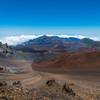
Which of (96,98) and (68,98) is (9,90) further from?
(96,98)

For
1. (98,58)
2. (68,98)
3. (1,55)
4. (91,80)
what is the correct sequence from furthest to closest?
(1,55), (98,58), (91,80), (68,98)

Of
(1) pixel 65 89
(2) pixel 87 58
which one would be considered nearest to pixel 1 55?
(2) pixel 87 58

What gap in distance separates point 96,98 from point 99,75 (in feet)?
91.3

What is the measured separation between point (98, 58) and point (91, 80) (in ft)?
102

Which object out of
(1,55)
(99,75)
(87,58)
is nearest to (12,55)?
(1,55)

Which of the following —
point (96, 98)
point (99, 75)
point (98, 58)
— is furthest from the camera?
point (98, 58)

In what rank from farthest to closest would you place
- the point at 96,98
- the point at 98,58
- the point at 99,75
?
the point at 98,58
the point at 99,75
the point at 96,98

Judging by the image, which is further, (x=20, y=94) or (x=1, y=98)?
(x=20, y=94)

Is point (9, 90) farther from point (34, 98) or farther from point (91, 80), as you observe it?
point (91, 80)

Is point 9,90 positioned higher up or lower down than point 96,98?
higher up


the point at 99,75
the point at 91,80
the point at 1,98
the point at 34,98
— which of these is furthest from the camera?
the point at 99,75

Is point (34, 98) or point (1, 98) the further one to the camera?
point (34, 98)

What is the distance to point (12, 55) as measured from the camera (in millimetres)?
127312

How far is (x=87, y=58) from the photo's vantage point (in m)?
87.2
